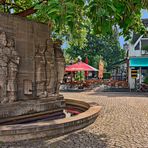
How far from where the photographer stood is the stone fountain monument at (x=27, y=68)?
368 inches

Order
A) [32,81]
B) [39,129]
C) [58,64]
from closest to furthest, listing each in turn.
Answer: [39,129] → [32,81] → [58,64]

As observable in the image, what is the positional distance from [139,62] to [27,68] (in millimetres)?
22468

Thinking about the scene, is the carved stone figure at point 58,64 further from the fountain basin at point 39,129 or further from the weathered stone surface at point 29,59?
Answer: the fountain basin at point 39,129

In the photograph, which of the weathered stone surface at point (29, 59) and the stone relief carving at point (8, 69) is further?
the weathered stone surface at point (29, 59)

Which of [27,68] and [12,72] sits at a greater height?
[27,68]

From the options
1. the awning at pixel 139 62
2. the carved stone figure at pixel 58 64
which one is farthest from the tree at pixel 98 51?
the carved stone figure at pixel 58 64

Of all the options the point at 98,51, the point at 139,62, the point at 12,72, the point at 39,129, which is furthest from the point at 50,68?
the point at 98,51

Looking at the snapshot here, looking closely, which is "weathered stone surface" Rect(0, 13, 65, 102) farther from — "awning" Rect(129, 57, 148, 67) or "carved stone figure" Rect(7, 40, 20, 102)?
"awning" Rect(129, 57, 148, 67)

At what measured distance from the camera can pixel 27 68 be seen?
10.4m

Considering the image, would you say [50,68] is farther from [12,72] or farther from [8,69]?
[8,69]

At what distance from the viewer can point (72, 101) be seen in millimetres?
14656

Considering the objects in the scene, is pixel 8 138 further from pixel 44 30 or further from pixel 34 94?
pixel 44 30

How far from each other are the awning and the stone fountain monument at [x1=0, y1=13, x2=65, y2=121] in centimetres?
1974

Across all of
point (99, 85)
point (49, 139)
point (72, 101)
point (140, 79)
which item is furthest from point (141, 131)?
point (99, 85)
